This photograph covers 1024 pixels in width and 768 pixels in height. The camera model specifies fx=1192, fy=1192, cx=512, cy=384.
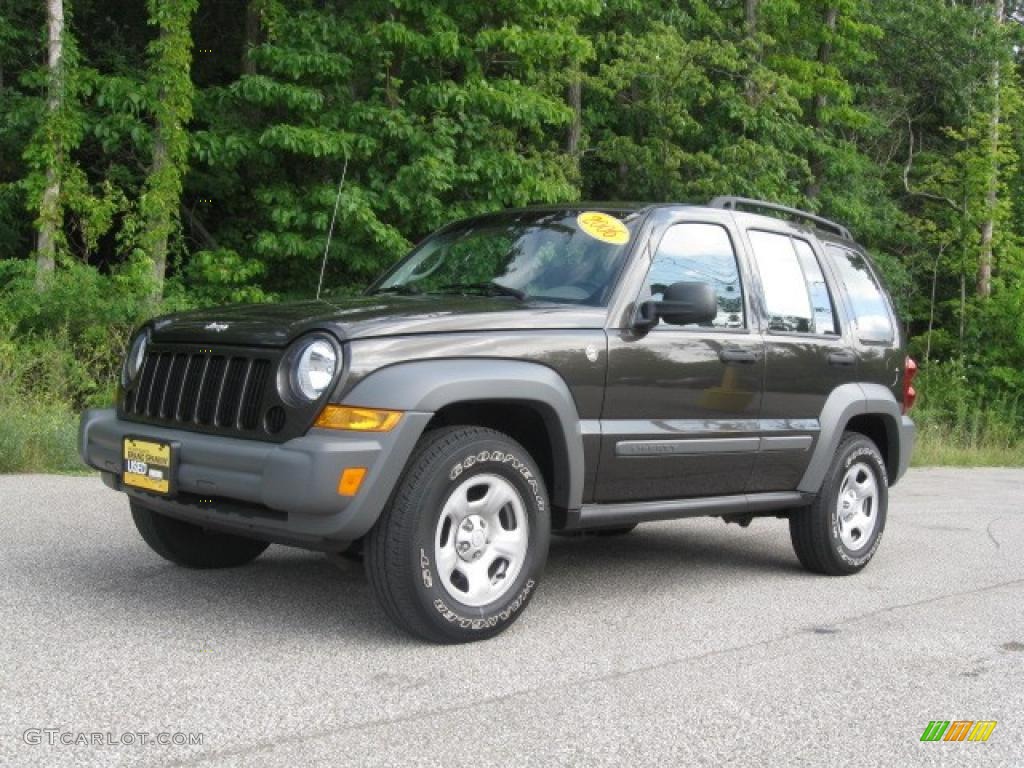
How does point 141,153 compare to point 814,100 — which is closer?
point 141,153

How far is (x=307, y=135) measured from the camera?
17.0m

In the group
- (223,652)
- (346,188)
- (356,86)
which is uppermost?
(356,86)

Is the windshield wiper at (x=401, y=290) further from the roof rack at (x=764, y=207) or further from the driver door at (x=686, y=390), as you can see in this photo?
the roof rack at (x=764, y=207)

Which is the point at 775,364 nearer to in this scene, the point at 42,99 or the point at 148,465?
the point at 148,465

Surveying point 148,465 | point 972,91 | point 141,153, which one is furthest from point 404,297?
point 972,91

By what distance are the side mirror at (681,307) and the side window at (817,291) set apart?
4.73ft

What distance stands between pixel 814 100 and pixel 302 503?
2651cm

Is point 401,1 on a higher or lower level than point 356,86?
higher

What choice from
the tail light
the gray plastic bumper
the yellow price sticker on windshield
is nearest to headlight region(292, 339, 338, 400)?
the yellow price sticker on windshield

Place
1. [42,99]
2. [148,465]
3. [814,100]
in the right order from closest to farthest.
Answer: [148,465] < [42,99] < [814,100]

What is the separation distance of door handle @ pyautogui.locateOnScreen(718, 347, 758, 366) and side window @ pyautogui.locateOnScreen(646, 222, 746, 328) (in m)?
0.14

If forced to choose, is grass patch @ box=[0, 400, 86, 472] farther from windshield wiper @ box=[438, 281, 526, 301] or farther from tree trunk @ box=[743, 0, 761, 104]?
tree trunk @ box=[743, 0, 761, 104]

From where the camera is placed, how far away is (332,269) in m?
18.2

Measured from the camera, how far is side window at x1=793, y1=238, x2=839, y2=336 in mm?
6570
